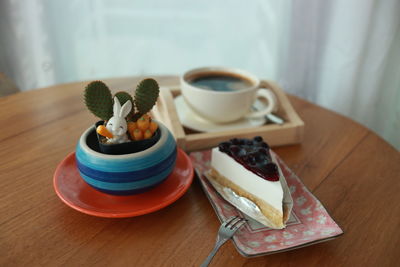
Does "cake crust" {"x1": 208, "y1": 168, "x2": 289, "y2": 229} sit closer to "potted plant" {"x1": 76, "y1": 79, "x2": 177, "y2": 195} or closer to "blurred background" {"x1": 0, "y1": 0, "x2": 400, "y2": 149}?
"potted plant" {"x1": 76, "y1": 79, "x2": 177, "y2": 195}

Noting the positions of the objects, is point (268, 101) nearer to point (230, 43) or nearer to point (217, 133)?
point (217, 133)

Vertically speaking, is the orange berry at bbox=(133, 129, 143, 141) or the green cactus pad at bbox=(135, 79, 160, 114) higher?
the green cactus pad at bbox=(135, 79, 160, 114)

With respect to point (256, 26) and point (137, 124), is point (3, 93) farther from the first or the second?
point (256, 26)

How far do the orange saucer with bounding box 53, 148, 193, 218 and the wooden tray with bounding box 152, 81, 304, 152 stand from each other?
0.34ft

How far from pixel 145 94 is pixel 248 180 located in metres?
0.23

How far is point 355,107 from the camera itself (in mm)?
1436

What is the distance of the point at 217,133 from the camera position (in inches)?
33.7

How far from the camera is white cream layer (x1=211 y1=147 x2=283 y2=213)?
64 centimetres

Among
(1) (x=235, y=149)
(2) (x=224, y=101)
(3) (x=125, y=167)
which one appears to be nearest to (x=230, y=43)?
(2) (x=224, y=101)

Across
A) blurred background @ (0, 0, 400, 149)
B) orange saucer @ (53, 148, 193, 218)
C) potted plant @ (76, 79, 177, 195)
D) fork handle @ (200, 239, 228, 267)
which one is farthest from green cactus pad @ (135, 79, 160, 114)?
blurred background @ (0, 0, 400, 149)

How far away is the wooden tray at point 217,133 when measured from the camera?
84 cm

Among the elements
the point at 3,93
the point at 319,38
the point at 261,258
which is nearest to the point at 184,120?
the point at 261,258

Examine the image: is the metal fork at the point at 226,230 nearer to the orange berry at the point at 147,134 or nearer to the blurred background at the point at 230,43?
the orange berry at the point at 147,134

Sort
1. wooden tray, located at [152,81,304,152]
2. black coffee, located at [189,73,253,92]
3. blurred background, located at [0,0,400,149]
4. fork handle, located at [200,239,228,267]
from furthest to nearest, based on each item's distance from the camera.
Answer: blurred background, located at [0,0,400,149], black coffee, located at [189,73,253,92], wooden tray, located at [152,81,304,152], fork handle, located at [200,239,228,267]
